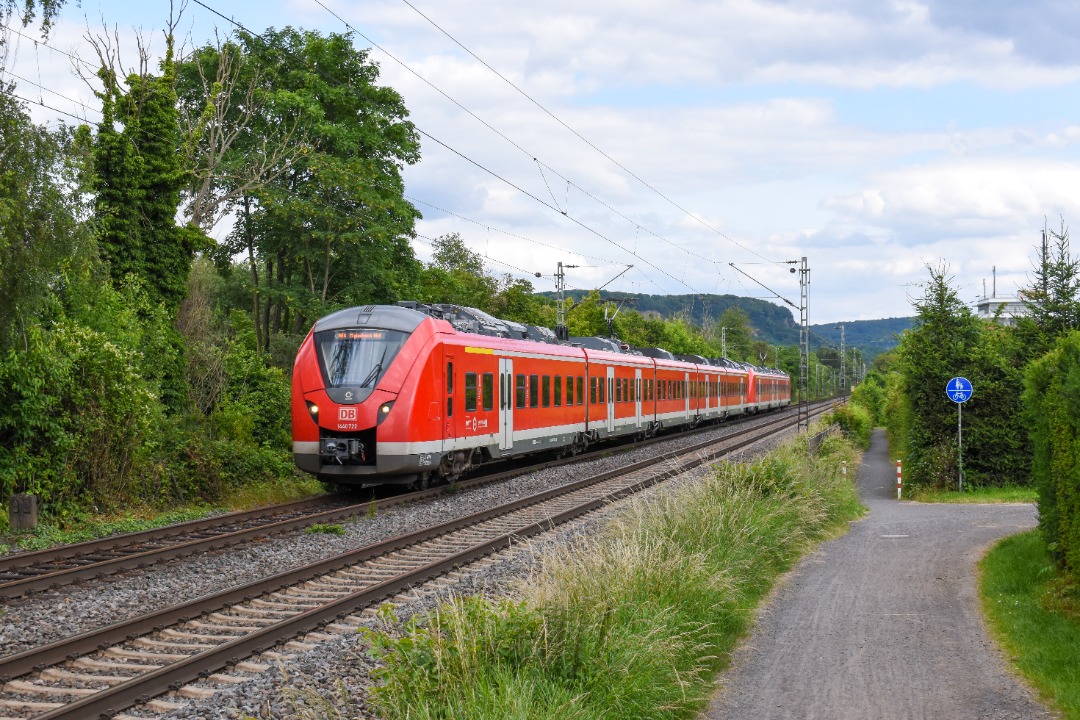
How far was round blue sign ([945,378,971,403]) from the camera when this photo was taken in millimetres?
20516

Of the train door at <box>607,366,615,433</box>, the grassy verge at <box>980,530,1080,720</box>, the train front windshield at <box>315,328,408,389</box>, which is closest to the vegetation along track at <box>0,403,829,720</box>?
the train front windshield at <box>315,328,408,389</box>

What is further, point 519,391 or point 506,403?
point 519,391

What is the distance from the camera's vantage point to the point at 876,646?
8195mm

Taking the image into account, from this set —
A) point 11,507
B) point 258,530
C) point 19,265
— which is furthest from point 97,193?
point 258,530

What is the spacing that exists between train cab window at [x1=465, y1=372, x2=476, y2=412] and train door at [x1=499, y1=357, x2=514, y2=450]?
146cm

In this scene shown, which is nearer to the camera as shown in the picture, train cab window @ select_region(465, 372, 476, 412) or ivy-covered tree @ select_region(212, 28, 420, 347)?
train cab window @ select_region(465, 372, 476, 412)

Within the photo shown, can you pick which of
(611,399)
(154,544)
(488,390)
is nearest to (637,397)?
(611,399)

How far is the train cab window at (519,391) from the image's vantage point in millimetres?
21862

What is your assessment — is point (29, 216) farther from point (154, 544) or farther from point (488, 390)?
point (488, 390)

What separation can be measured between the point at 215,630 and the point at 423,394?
886 centimetres

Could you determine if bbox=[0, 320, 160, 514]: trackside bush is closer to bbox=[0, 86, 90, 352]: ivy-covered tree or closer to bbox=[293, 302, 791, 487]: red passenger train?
bbox=[0, 86, 90, 352]: ivy-covered tree

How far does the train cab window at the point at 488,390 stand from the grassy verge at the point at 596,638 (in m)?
8.87

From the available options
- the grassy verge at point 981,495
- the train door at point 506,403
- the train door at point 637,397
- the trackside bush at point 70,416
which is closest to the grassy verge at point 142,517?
the trackside bush at point 70,416

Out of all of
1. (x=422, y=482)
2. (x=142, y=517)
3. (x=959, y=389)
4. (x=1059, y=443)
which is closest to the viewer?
(x=1059, y=443)
